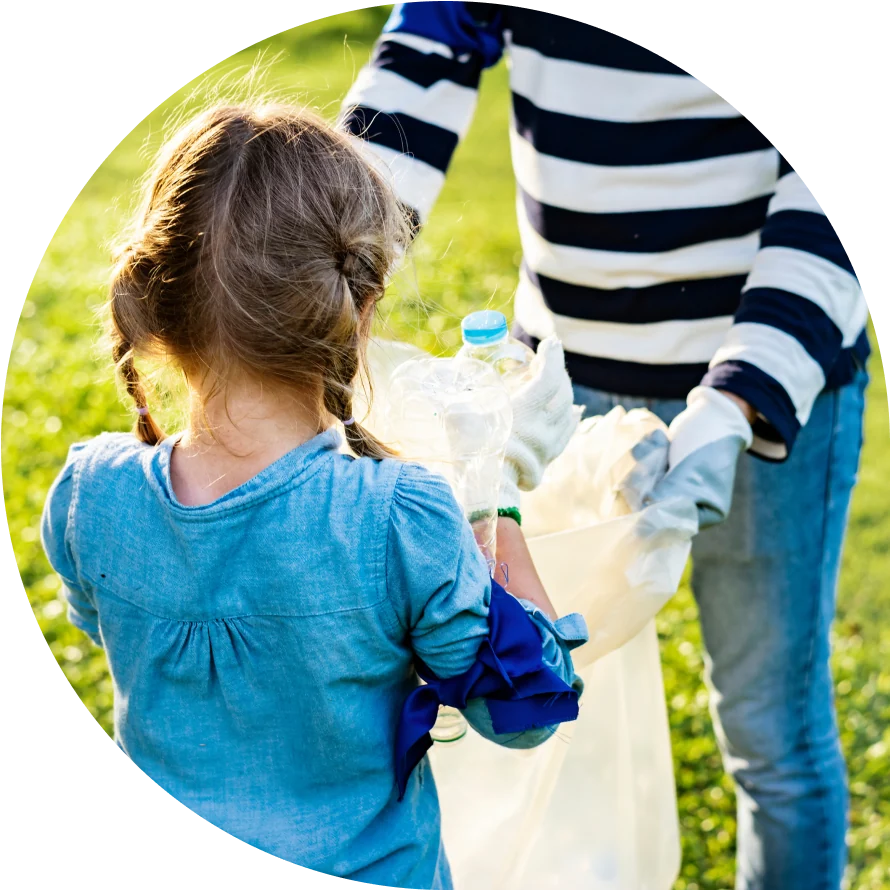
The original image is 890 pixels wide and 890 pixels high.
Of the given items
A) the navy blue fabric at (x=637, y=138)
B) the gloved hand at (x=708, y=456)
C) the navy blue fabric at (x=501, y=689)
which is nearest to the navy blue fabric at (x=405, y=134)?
the navy blue fabric at (x=637, y=138)

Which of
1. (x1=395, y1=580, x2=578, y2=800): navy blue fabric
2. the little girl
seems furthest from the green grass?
(x1=395, y1=580, x2=578, y2=800): navy blue fabric

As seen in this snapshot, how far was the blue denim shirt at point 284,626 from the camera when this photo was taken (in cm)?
108

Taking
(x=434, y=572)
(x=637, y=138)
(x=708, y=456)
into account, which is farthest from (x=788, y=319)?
(x=434, y=572)

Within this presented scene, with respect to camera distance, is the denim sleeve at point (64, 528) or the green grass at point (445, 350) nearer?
the denim sleeve at point (64, 528)

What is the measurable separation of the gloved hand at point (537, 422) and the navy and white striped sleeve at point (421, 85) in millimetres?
415

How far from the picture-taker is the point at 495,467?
54.0 inches

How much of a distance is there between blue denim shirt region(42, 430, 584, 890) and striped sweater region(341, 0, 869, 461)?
679mm

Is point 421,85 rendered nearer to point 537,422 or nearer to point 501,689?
point 537,422

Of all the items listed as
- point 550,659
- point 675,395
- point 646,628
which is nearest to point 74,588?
point 550,659

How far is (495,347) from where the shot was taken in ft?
4.94

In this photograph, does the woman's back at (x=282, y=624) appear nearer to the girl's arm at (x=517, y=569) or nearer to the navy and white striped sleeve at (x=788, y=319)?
the girl's arm at (x=517, y=569)

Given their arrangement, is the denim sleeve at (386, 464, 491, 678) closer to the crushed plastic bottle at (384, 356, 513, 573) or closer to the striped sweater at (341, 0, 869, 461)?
the crushed plastic bottle at (384, 356, 513, 573)

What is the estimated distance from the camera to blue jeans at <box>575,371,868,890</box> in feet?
5.89

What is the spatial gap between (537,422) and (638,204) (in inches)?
19.7
